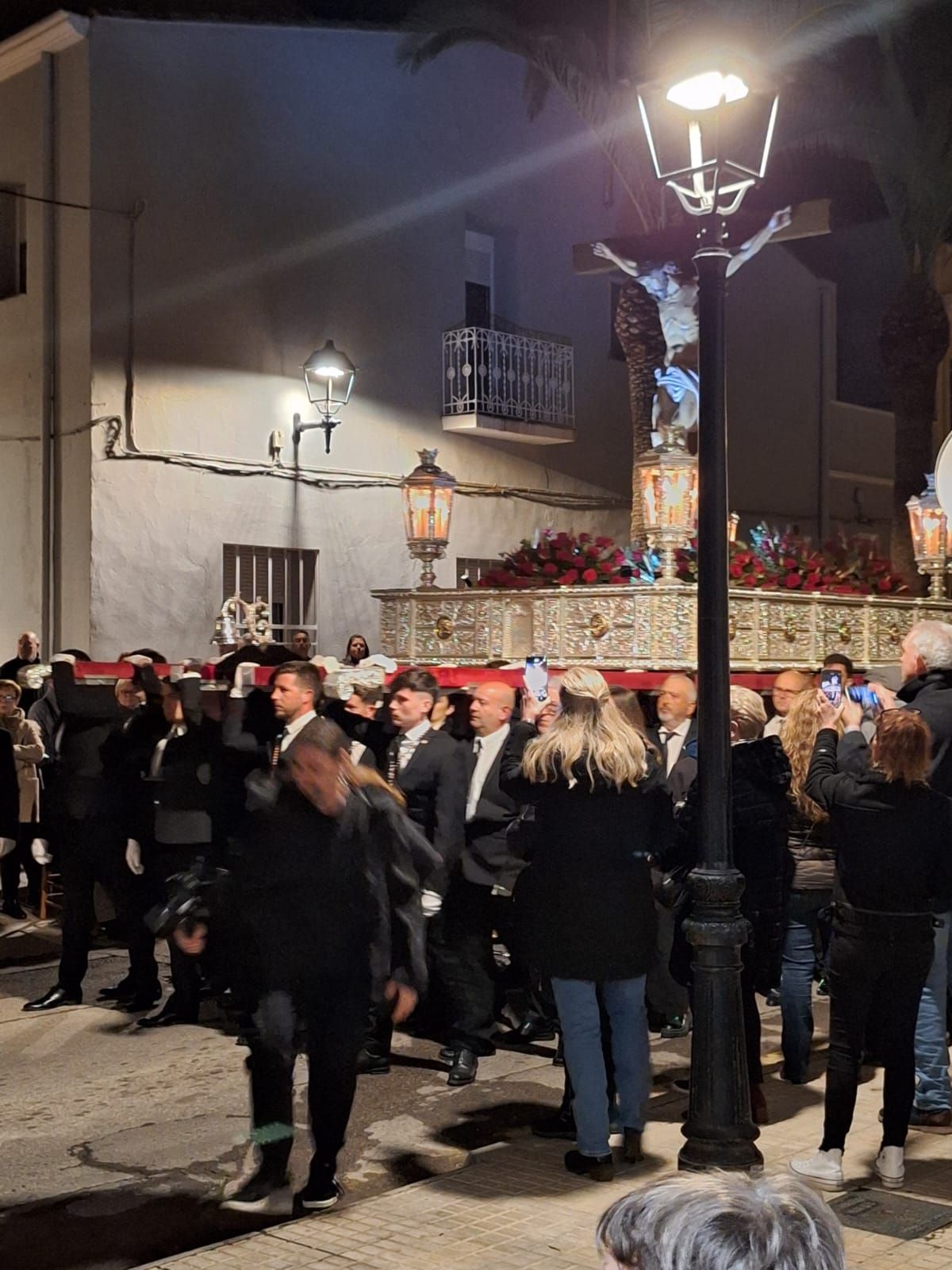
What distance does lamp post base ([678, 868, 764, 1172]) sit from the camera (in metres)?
5.97

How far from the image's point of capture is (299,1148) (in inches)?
263

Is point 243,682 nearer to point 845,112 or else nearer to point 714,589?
point 714,589

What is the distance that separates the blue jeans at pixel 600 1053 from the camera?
619 centimetres

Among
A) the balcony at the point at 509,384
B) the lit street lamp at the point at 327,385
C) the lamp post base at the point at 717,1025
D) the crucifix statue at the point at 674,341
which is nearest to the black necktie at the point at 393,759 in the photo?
the lamp post base at the point at 717,1025

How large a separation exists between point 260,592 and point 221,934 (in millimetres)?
13723

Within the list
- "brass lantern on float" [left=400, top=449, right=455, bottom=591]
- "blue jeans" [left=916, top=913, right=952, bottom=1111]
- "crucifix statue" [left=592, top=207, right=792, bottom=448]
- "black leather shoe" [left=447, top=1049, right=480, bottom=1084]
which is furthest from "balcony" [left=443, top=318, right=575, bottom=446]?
"blue jeans" [left=916, top=913, right=952, bottom=1111]

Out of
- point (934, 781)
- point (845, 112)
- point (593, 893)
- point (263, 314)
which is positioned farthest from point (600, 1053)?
point (845, 112)

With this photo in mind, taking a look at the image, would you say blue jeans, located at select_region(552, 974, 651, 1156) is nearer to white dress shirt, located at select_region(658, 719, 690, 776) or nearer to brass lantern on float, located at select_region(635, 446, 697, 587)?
white dress shirt, located at select_region(658, 719, 690, 776)

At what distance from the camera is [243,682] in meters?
9.79

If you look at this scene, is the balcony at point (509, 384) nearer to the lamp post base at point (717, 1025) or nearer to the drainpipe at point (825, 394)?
the drainpipe at point (825, 394)

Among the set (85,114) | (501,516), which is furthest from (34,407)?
(501,516)

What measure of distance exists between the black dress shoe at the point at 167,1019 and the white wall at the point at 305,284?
9326 millimetres

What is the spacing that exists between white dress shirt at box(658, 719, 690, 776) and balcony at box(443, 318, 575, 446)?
40.8 ft

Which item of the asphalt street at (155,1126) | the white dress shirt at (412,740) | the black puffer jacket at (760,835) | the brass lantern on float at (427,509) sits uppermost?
the brass lantern on float at (427,509)
